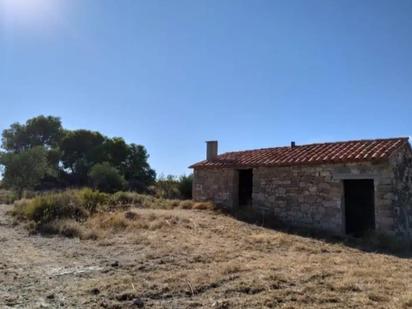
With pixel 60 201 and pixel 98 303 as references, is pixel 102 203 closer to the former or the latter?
pixel 60 201

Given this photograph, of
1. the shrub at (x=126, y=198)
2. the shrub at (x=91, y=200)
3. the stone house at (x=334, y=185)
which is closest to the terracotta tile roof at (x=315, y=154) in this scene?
the stone house at (x=334, y=185)

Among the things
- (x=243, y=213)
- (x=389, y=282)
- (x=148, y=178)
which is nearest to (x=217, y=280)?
(x=389, y=282)

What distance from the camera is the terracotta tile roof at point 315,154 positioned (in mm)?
12078

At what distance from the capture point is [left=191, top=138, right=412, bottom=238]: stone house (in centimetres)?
1154

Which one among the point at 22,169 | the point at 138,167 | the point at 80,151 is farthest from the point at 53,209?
the point at 80,151

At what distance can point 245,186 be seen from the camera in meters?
17.0

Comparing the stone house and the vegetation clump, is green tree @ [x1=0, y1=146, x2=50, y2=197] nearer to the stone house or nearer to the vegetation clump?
the vegetation clump

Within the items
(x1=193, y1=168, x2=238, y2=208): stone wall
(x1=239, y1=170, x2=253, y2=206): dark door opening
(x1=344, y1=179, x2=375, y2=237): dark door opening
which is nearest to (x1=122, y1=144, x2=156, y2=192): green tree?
(x1=193, y1=168, x2=238, y2=208): stone wall

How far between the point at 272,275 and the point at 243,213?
857cm

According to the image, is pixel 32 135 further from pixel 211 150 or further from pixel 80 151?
pixel 211 150

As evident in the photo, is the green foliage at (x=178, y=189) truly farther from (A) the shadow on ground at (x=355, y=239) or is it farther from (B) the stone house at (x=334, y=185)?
(A) the shadow on ground at (x=355, y=239)

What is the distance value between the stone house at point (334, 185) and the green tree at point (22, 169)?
1299 centimetres

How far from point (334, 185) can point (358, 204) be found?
1659mm

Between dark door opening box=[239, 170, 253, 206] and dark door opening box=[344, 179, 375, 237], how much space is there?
4.23 metres
